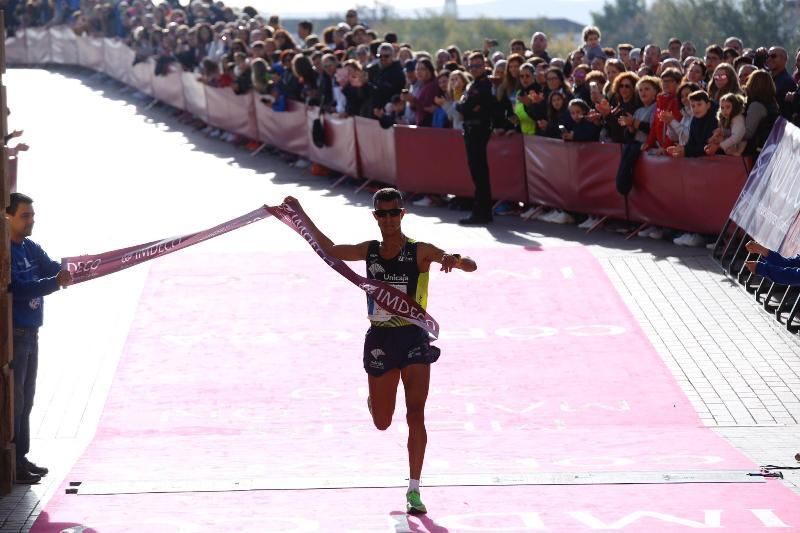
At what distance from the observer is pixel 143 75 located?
39.8 m

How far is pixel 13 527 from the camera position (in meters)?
9.72

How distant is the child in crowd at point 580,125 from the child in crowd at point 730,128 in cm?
242

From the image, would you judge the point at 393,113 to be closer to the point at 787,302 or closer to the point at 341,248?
the point at 787,302

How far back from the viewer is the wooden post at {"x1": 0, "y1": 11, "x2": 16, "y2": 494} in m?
10.4

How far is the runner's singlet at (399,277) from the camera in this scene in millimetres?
10156

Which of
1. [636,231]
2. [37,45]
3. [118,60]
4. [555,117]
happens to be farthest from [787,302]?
[37,45]

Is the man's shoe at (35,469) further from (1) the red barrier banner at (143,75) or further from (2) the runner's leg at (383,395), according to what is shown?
(1) the red barrier banner at (143,75)

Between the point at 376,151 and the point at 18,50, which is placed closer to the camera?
the point at 376,151

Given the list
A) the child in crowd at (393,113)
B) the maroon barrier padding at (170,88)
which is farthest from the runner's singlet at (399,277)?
the maroon barrier padding at (170,88)

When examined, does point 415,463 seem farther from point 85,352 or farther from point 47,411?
point 85,352

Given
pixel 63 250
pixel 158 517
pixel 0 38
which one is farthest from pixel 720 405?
pixel 63 250

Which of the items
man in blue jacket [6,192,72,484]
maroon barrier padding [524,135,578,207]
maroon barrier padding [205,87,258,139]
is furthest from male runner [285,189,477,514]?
maroon barrier padding [205,87,258,139]

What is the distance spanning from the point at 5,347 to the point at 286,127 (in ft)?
61.9

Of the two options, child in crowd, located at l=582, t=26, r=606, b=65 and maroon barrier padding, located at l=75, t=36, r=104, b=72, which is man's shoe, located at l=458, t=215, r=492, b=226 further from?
maroon barrier padding, located at l=75, t=36, r=104, b=72
